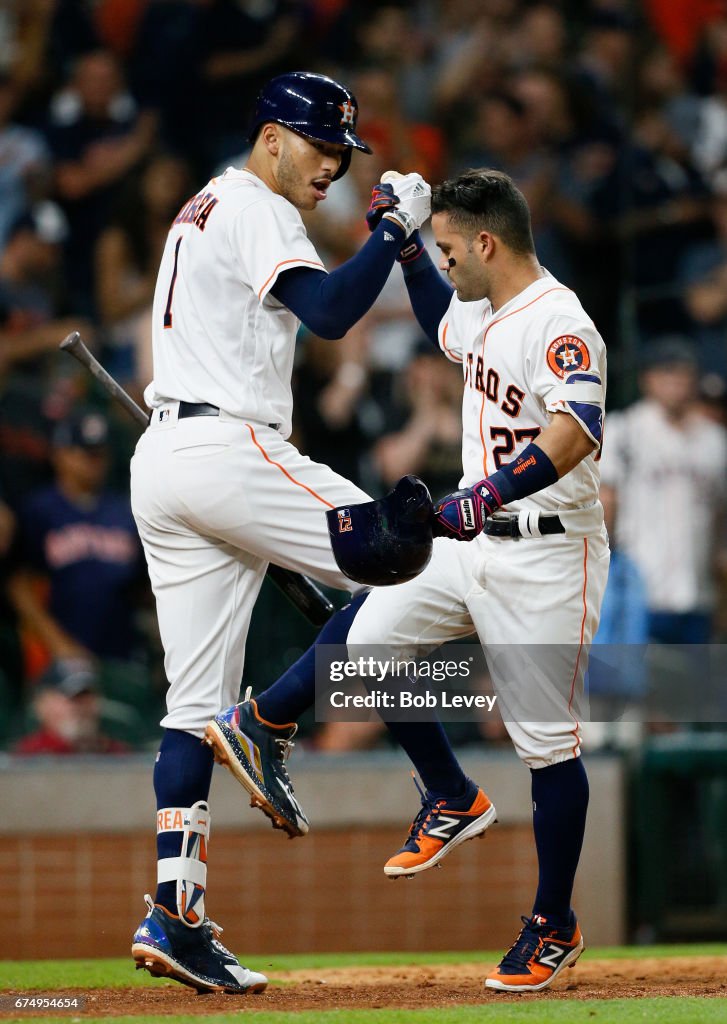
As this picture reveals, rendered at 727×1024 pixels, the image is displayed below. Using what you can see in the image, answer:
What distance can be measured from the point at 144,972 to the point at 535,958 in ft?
4.79

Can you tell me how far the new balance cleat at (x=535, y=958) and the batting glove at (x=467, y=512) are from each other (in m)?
1.08

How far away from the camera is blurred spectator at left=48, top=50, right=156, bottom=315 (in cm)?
823

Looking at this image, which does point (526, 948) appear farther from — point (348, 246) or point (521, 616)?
point (348, 246)

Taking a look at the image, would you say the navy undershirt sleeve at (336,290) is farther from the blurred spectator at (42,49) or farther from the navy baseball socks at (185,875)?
the blurred spectator at (42,49)

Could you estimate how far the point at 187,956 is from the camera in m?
3.84

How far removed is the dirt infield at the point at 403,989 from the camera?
3.69 m

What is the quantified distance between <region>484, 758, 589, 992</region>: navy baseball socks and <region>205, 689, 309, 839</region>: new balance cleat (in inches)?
24.7

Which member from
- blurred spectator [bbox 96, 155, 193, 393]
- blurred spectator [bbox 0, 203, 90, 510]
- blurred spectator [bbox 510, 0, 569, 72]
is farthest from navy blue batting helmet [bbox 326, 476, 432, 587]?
blurred spectator [bbox 510, 0, 569, 72]

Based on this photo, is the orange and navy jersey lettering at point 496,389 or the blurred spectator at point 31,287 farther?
the blurred spectator at point 31,287

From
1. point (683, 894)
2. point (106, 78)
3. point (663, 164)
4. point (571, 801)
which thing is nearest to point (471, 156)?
point (663, 164)

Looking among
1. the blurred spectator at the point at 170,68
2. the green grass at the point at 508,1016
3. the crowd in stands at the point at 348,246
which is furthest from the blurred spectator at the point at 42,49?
the green grass at the point at 508,1016

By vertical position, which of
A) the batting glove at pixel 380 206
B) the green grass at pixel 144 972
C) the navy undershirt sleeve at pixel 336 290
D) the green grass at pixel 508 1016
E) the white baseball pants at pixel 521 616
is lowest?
the green grass at pixel 144 972

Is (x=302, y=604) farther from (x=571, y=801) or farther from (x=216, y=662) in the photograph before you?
(x=571, y=801)

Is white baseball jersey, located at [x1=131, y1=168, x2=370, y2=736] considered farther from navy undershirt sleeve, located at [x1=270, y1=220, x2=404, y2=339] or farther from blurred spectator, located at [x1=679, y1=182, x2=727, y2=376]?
blurred spectator, located at [x1=679, y1=182, x2=727, y2=376]
